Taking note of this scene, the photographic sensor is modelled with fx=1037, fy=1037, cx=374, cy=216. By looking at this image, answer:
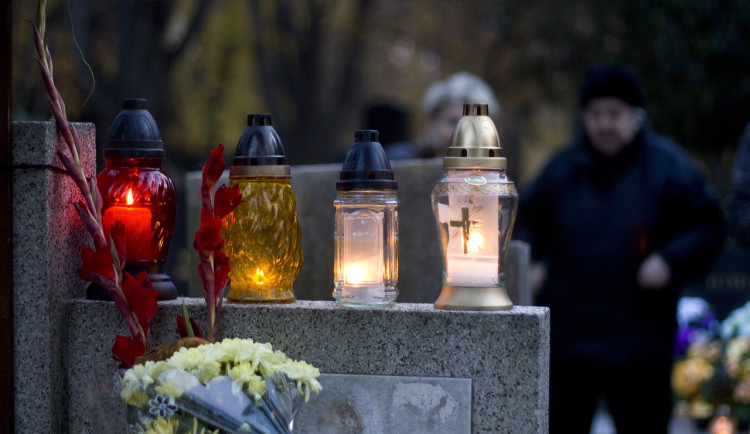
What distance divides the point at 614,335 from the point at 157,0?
6.60m

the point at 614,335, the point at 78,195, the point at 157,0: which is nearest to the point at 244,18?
the point at 157,0

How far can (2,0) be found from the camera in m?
2.48

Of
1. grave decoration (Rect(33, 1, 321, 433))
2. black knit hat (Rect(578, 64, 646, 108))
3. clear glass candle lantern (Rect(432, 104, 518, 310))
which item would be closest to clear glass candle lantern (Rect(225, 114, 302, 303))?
grave decoration (Rect(33, 1, 321, 433))

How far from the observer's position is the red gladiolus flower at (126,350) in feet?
7.61

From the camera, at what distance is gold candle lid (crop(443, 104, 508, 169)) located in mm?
2361

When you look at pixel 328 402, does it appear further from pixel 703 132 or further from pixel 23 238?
pixel 703 132

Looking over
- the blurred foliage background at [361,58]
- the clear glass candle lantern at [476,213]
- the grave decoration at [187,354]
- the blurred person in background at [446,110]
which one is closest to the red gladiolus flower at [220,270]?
the grave decoration at [187,354]

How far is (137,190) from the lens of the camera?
2.53 m

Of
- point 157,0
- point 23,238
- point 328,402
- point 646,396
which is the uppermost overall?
point 157,0

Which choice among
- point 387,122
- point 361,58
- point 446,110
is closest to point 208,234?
point 446,110

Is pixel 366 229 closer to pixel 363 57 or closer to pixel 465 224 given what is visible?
pixel 465 224

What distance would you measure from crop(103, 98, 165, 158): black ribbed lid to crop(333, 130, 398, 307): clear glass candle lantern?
1.58 feet

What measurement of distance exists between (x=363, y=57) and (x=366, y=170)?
11540 mm

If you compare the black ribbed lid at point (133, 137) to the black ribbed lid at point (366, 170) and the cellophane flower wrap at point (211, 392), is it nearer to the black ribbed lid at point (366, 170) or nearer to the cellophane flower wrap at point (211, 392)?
the black ribbed lid at point (366, 170)
